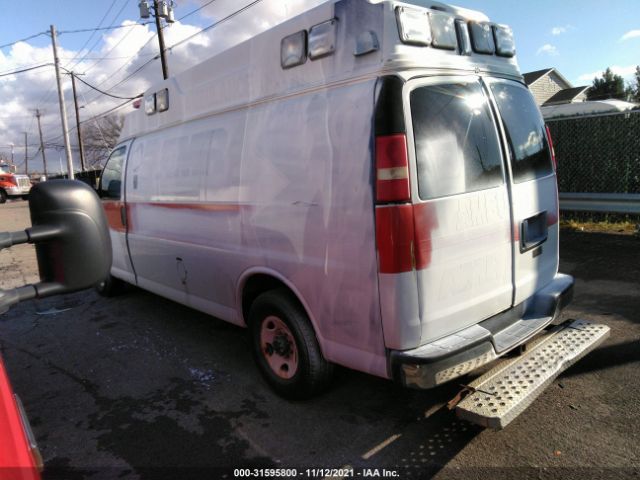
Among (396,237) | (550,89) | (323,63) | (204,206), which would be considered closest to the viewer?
(396,237)

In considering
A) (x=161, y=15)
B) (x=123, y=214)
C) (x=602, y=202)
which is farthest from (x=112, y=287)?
(x=161, y=15)

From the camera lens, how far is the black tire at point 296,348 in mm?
3082

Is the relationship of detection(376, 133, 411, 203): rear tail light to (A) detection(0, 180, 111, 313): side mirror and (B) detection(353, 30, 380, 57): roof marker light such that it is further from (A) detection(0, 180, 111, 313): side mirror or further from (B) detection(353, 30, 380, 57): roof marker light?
(A) detection(0, 180, 111, 313): side mirror

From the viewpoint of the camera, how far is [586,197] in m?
7.66

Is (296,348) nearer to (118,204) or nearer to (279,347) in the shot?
(279,347)

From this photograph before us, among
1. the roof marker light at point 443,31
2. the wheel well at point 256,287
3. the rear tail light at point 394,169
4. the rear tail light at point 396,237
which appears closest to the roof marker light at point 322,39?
the roof marker light at point 443,31

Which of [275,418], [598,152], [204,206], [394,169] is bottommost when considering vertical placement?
[275,418]

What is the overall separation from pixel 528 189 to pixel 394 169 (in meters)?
1.27

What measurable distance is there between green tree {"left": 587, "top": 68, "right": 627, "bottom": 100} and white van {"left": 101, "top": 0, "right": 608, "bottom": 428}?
49920 millimetres

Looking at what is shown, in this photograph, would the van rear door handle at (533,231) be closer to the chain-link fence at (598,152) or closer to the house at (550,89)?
the chain-link fence at (598,152)

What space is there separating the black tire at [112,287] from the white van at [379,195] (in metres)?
3.06

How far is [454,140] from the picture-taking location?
107 inches

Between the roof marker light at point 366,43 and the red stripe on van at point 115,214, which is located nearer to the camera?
the roof marker light at point 366,43

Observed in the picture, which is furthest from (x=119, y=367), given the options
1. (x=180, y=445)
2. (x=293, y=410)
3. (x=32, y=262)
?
(x=32, y=262)
